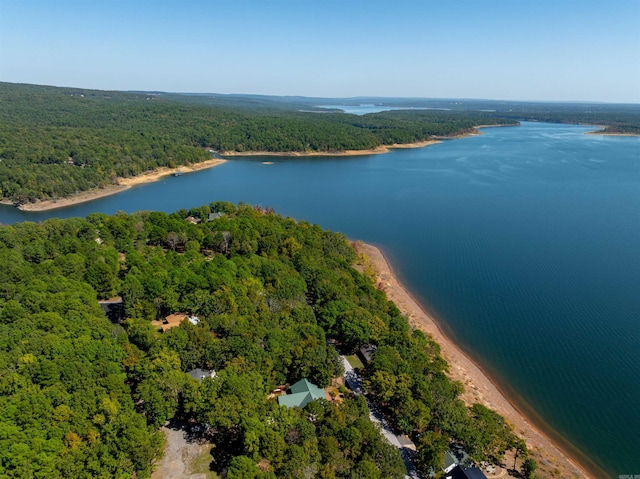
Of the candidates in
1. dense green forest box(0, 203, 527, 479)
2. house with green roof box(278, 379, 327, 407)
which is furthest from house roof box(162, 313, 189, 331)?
house with green roof box(278, 379, 327, 407)

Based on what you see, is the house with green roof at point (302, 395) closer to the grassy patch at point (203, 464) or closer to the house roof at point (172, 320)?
the grassy patch at point (203, 464)

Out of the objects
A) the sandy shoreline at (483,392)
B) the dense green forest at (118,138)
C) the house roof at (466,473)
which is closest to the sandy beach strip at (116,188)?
the dense green forest at (118,138)

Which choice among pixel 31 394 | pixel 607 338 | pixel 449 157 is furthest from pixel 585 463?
pixel 449 157

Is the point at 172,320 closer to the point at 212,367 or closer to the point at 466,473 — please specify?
the point at 212,367

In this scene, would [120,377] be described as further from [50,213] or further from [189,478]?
[50,213]

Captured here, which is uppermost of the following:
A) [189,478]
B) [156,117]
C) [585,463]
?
[156,117]

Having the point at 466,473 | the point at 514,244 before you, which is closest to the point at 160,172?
the point at 514,244
